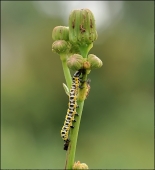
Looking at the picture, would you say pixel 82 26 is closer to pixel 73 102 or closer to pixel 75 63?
pixel 75 63

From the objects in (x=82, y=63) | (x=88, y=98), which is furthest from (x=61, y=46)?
(x=88, y=98)

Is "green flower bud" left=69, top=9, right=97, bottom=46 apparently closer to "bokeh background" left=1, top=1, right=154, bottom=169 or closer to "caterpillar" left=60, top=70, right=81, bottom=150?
"caterpillar" left=60, top=70, right=81, bottom=150

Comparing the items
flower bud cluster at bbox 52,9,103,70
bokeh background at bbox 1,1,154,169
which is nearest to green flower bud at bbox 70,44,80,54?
flower bud cluster at bbox 52,9,103,70

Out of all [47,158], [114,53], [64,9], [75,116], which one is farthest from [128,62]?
[75,116]

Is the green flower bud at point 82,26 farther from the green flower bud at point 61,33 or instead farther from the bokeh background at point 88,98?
the bokeh background at point 88,98

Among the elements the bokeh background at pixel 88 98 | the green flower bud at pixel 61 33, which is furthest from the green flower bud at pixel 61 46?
the bokeh background at pixel 88 98
